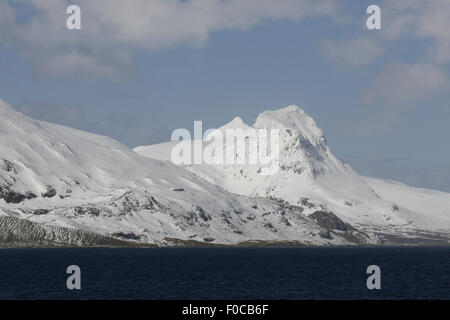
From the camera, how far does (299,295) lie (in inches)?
6570

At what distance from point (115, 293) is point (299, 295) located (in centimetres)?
3971
